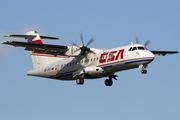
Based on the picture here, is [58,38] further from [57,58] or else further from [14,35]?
[14,35]

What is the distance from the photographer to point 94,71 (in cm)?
2897

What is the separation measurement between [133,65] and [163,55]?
8551 millimetres

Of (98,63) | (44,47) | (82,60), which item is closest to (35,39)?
(44,47)

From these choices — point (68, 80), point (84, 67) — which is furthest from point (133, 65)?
point (68, 80)

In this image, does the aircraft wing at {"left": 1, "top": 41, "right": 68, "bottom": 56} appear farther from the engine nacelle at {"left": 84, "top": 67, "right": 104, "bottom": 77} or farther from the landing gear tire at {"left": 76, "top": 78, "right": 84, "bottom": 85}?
the landing gear tire at {"left": 76, "top": 78, "right": 84, "bottom": 85}

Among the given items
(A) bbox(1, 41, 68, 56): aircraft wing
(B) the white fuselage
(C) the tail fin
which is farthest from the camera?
(C) the tail fin

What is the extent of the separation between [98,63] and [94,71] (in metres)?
0.79

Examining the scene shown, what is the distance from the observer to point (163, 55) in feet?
114

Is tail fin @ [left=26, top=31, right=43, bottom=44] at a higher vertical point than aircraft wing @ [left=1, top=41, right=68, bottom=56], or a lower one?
higher

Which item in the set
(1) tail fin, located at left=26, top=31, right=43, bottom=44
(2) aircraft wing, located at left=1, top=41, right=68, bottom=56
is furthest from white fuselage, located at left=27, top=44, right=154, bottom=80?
(1) tail fin, located at left=26, top=31, right=43, bottom=44

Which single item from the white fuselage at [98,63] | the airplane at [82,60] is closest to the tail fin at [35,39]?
the airplane at [82,60]

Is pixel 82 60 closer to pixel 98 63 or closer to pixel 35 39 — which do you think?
pixel 98 63

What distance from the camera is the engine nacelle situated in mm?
28811

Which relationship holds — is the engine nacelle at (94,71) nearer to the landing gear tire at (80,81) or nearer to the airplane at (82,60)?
the airplane at (82,60)
